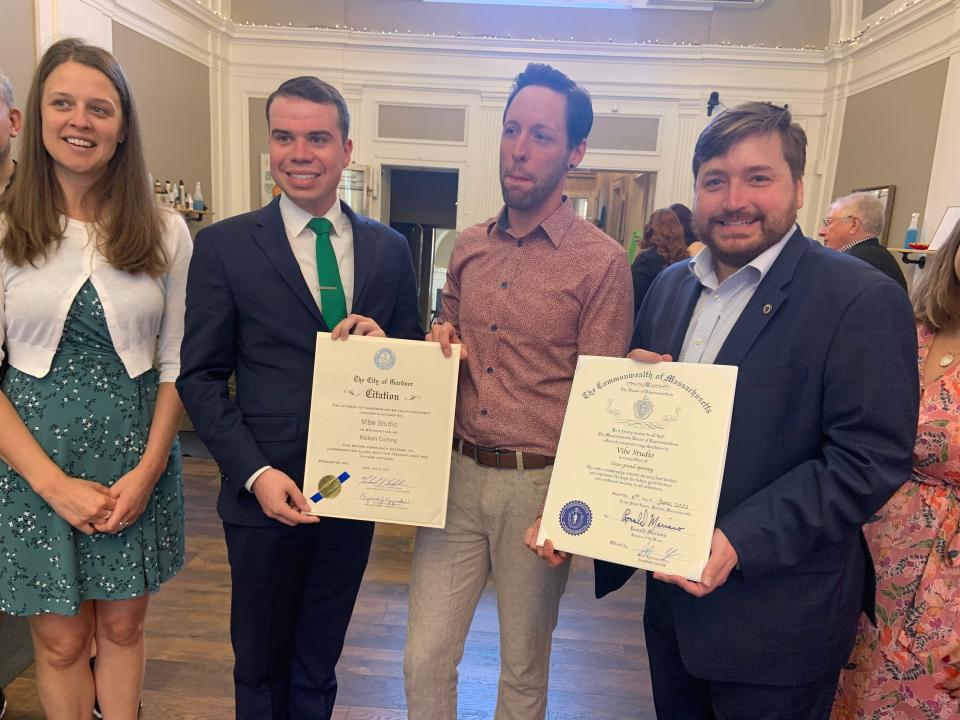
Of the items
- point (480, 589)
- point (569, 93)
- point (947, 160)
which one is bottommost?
point (480, 589)

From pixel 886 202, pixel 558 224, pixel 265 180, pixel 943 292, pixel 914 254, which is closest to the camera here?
pixel 558 224

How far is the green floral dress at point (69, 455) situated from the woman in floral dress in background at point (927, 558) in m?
1.83

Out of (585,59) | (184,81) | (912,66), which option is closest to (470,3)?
(585,59)

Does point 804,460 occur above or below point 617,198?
below

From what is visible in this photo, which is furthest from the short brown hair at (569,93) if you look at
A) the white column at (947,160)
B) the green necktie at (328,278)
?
the white column at (947,160)

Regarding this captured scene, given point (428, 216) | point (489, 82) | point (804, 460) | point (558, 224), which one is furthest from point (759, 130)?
point (428, 216)

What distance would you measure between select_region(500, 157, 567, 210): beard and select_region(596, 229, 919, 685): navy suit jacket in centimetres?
51

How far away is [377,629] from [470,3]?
549 centimetres

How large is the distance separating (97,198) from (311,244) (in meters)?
0.52

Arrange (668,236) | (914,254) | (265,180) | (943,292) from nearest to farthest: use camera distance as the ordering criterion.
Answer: (943,292)
(668,236)
(914,254)
(265,180)

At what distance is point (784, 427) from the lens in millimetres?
1147

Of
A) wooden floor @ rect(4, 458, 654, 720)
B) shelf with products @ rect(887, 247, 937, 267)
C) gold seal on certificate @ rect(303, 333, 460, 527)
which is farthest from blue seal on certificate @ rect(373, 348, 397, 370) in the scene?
shelf with products @ rect(887, 247, 937, 267)

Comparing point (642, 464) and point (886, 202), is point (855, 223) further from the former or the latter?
point (642, 464)

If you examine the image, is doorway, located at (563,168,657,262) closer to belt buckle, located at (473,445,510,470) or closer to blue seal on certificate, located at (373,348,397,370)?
belt buckle, located at (473,445,510,470)
